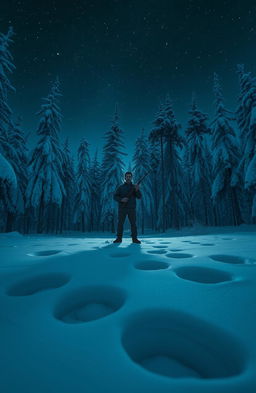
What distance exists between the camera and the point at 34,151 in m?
17.0

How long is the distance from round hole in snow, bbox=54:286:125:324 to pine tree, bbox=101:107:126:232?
19683mm

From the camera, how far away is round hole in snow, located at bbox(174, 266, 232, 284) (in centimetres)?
148

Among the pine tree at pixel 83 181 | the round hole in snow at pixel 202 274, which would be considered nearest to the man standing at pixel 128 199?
the round hole in snow at pixel 202 274

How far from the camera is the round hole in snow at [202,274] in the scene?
4.86 feet

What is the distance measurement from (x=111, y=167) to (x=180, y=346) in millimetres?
21619

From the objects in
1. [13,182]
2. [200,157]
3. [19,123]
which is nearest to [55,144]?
[19,123]

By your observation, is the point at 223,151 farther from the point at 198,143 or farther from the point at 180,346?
the point at 180,346

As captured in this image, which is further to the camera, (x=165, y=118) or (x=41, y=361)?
(x=165, y=118)

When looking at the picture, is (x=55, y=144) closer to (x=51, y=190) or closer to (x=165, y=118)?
(x=51, y=190)

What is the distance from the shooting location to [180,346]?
0.75 m

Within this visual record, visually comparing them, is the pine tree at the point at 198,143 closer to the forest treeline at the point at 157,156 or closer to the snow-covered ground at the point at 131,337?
the forest treeline at the point at 157,156

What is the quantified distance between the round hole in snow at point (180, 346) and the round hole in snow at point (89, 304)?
27 centimetres

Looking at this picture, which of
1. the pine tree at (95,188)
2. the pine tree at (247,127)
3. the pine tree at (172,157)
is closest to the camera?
the pine tree at (247,127)

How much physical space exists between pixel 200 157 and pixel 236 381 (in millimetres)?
23225
